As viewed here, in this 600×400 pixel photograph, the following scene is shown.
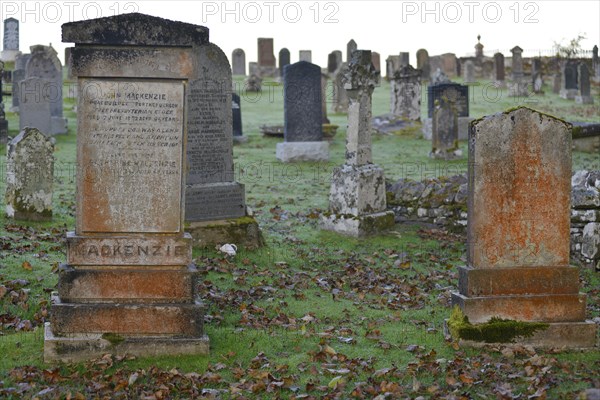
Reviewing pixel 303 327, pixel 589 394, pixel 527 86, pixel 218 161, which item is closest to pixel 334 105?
pixel 527 86

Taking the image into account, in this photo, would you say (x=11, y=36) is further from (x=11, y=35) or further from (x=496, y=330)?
(x=496, y=330)

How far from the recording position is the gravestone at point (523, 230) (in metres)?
7.77

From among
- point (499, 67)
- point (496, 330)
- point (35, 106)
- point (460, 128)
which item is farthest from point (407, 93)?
point (496, 330)

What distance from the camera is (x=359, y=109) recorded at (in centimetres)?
1430

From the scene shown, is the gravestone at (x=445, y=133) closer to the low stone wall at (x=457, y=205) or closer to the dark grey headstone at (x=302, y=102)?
the dark grey headstone at (x=302, y=102)

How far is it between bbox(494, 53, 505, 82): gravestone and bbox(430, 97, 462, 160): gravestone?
25.0 metres

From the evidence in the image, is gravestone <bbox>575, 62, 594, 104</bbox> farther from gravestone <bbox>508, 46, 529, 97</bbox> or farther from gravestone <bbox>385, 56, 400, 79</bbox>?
gravestone <bbox>385, 56, 400, 79</bbox>

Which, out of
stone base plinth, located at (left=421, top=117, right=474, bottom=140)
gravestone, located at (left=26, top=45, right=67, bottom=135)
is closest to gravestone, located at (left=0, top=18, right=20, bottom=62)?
gravestone, located at (left=26, top=45, right=67, bottom=135)

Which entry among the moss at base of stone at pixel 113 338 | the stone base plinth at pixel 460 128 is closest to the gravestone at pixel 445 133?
the stone base plinth at pixel 460 128

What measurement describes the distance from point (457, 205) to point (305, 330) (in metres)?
5.98

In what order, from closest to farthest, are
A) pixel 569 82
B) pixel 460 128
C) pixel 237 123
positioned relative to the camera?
pixel 237 123, pixel 460 128, pixel 569 82

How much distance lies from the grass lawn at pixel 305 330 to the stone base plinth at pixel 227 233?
0.31 metres

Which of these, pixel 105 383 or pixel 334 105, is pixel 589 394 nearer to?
pixel 105 383

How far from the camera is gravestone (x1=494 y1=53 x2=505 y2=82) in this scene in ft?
152
